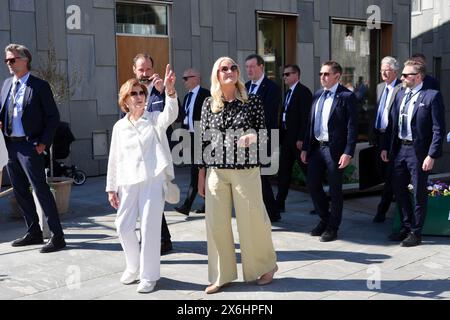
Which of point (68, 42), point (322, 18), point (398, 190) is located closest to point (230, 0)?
point (322, 18)

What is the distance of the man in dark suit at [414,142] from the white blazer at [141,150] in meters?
2.60

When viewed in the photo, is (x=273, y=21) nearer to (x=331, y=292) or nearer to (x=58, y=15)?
(x=58, y=15)

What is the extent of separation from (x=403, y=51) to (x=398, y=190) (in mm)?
11034

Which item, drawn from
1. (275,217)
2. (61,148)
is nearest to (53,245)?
(275,217)

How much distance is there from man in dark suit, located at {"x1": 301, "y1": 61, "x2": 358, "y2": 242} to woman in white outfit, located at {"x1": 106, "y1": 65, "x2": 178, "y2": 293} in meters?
2.09

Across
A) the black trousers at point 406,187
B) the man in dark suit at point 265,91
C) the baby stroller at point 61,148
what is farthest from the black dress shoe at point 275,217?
the baby stroller at point 61,148

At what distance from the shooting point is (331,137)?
20.8ft

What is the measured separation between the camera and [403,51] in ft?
53.7

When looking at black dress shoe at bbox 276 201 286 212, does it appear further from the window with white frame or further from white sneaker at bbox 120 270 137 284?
the window with white frame

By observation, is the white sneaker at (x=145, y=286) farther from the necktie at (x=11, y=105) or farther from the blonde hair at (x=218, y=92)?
the necktie at (x=11, y=105)

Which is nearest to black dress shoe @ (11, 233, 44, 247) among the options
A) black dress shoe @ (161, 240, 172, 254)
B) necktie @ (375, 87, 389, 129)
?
black dress shoe @ (161, 240, 172, 254)

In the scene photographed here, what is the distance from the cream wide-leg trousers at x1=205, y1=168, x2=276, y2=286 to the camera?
477 centimetres

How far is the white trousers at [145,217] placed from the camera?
15.7ft
